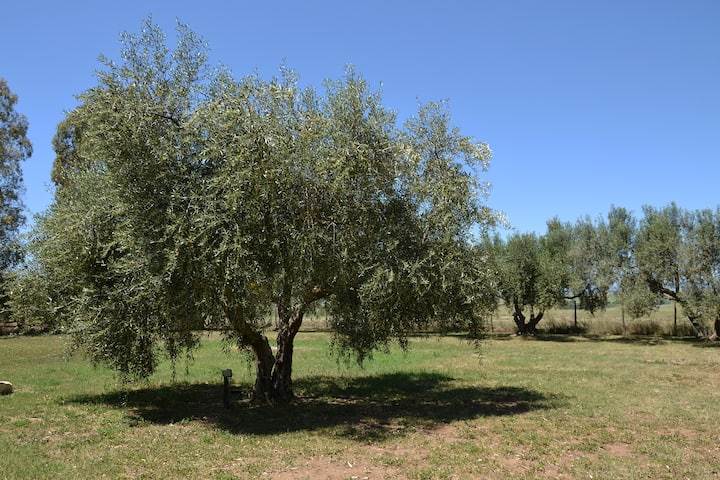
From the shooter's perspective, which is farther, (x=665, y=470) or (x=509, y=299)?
(x=509, y=299)

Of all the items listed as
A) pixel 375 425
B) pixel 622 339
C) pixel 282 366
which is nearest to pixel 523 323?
pixel 622 339

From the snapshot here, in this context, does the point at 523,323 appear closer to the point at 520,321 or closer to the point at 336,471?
the point at 520,321

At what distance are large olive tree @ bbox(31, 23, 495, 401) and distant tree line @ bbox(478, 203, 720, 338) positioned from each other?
2094cm

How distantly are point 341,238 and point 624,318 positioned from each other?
1692 inches

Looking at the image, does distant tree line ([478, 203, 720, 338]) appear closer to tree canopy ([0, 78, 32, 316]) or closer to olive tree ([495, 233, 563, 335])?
olive tree ([495, 233, 563, 335])

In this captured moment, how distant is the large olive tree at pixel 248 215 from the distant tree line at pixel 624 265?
68.7 feet

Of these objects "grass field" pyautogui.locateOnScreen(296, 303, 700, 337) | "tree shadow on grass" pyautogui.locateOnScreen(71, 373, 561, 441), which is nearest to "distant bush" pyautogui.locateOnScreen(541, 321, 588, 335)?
"grass field" pyautogui.locateOnScreen(296, 303, 700, 337)

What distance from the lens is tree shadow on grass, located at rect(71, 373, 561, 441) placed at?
13.2 metres

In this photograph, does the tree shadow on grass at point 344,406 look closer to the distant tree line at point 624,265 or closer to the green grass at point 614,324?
the distant tree line at point 624,265

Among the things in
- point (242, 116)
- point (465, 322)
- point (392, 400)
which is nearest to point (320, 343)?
point (392, 400)

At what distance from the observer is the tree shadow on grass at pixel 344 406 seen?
13211mm

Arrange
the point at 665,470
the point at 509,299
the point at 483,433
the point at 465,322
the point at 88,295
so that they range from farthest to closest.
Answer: the point at 509,299 < the point at 465,322 < the point at 88,295 < the point at 483,433 < the point at 665,470

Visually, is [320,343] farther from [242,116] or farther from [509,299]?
[242,116]

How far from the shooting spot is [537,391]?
1831 cm
